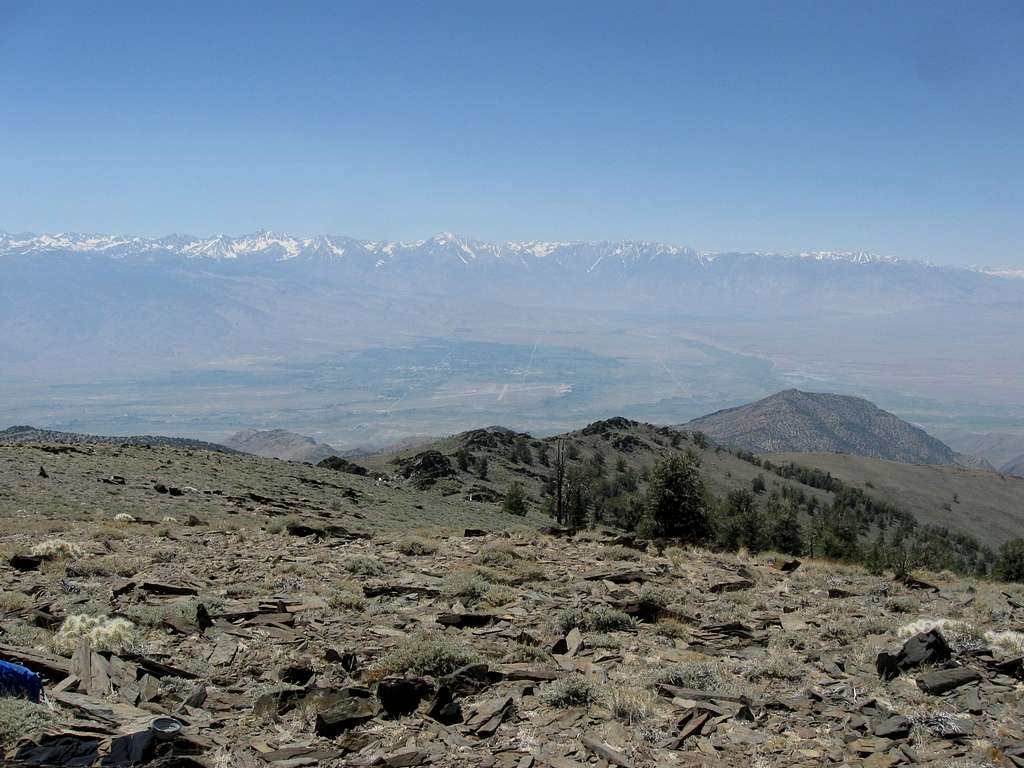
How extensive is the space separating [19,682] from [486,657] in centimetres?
568

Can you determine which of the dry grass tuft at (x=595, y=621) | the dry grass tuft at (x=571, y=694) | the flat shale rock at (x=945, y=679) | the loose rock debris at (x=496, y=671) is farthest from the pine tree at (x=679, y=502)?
the dry grass tuft at (x=571, y=694)

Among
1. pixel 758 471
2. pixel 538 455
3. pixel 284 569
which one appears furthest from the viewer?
pixel 758 471

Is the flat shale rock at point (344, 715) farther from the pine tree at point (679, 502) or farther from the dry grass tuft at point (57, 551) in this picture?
the pine tree at point (679, 502)

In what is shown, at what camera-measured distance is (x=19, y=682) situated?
711 cm

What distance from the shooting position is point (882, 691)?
8797 mm

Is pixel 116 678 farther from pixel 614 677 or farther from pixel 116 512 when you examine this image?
pixel 116 512

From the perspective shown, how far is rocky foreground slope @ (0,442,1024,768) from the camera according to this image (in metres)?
7.05

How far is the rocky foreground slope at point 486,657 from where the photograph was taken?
23.1 ft

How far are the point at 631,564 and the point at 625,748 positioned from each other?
1088 cm

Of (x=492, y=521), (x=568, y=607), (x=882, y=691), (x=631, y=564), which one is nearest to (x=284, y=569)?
(x=568, y=607)

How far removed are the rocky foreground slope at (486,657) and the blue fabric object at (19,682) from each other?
0.17 m

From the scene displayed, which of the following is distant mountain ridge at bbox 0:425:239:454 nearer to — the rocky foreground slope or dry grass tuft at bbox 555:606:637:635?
the rocky foreground slope

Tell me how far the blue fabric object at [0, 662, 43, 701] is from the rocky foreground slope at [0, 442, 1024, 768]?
0.57ft

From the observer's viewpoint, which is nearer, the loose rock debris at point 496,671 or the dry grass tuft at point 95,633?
the loose rock debris at point 496,671
